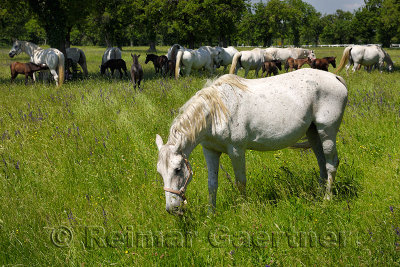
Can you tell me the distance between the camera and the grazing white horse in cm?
290

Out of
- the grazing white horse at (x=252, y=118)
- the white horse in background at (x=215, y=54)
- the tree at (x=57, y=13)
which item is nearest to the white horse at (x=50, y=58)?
the tree at (x=57, y=13)

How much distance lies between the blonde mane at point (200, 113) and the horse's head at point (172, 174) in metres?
0.13

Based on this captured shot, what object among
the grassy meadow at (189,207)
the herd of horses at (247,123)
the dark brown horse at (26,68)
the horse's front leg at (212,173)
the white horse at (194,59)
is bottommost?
the grassy meadow at (189,207)

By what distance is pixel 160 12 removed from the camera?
996 inches

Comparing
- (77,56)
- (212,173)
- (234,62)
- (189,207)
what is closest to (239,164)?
(212,173)

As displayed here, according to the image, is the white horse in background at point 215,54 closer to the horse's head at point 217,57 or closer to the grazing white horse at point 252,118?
the horse's head at point 217,57

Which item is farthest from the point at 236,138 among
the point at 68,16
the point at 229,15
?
the point at 229,15

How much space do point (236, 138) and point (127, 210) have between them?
4.90 feet

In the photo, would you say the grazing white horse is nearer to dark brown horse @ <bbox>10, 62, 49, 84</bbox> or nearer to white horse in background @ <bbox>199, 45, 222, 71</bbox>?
dark brown horse @ <bbox>10, 62, 49, 84</bbox>

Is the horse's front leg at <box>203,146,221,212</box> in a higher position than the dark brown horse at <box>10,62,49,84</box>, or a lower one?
lower

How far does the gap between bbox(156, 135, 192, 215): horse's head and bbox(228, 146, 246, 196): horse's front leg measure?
69cm

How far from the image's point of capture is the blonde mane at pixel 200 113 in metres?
2.81

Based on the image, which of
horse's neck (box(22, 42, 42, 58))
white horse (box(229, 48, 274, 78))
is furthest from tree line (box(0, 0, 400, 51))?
white horse (box(229, 48, 274, 78))

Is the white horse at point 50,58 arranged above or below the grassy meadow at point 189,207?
above
